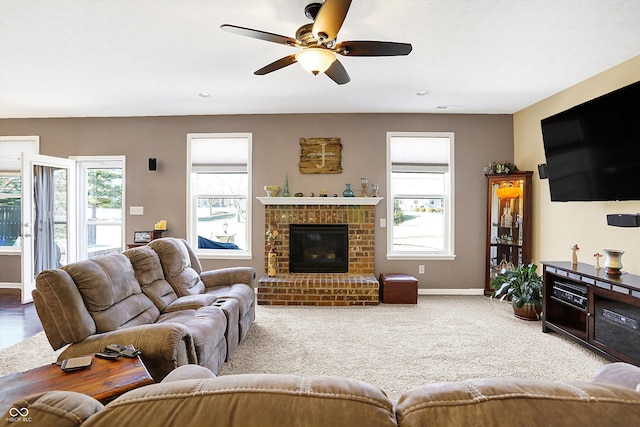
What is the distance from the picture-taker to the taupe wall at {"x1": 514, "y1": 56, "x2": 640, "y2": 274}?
299 cm

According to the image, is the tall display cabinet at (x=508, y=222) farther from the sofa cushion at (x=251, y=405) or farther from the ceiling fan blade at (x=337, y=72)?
the sofa cushion at (x=251, y=405)

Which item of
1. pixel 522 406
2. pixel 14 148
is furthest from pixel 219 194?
pixel 522 406

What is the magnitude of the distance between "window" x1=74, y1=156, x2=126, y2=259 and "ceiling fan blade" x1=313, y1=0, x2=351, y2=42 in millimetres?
4416

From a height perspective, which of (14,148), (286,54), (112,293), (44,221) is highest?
(286,54)

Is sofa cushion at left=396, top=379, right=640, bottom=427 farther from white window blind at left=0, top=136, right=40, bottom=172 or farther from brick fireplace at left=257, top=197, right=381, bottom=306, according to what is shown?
white window blind at left=0, top=136, right=40, bottom=172

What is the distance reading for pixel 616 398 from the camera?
0.60 meters

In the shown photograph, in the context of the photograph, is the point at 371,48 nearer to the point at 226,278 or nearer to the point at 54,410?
the point at 54,410

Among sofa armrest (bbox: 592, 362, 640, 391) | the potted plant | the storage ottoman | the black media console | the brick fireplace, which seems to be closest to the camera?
sofa armrest (bbox: 592, 362, 640, 391)

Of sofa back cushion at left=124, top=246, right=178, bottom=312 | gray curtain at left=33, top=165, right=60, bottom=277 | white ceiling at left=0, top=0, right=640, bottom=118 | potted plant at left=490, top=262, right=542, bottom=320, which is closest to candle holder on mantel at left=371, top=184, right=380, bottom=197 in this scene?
white ceiling at left=0, top=0, right=640, bottom=118

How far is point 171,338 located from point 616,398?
6.05 feet

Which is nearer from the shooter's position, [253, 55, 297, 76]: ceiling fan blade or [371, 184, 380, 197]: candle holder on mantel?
[253, 55, 297, 76]: ceiling fan blade

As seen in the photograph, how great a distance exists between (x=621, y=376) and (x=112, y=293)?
260 centimetres

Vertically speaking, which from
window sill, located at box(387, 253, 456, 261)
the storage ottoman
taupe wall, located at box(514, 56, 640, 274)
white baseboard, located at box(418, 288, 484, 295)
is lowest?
white baseboard, located at box(418, 288, 484, 295)

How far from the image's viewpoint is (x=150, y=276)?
8.79 feet
